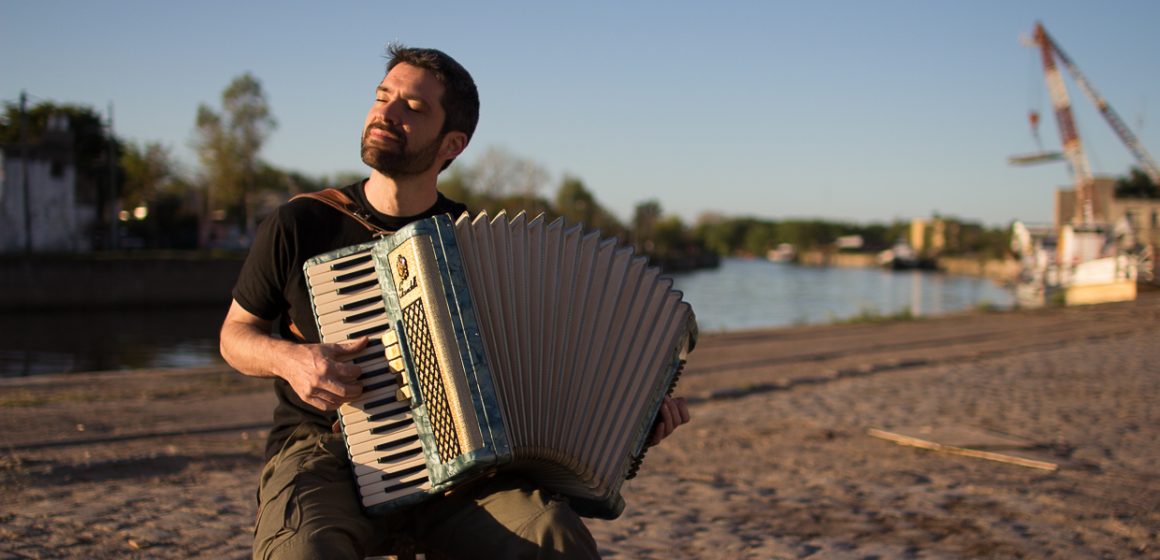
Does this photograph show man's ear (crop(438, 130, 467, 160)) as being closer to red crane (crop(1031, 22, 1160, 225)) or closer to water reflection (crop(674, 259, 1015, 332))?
water reflection (crop(674, 259, 1015, 332))

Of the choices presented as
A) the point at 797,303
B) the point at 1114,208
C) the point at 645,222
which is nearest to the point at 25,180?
the point at 797,303

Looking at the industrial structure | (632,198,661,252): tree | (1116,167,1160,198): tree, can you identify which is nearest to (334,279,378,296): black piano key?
the industrial structure

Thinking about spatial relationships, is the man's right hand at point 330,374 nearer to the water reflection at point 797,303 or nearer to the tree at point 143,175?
the water reflection at point 797,303

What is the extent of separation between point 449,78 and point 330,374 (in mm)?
1097

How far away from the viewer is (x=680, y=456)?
704 centimetres

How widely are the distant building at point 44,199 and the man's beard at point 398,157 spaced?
4094 cm

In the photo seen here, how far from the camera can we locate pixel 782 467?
6.64 m

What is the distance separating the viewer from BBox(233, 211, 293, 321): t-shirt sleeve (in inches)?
111

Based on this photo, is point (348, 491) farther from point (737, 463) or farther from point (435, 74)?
point (737, 463)

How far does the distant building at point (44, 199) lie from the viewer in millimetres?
39719

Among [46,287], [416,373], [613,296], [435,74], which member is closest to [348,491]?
[416,373]

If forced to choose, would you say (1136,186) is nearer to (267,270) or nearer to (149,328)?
(149,328)

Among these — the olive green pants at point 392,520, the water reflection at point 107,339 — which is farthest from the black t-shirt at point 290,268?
the water reflection at point 107,339

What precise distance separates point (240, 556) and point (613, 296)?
241cm
